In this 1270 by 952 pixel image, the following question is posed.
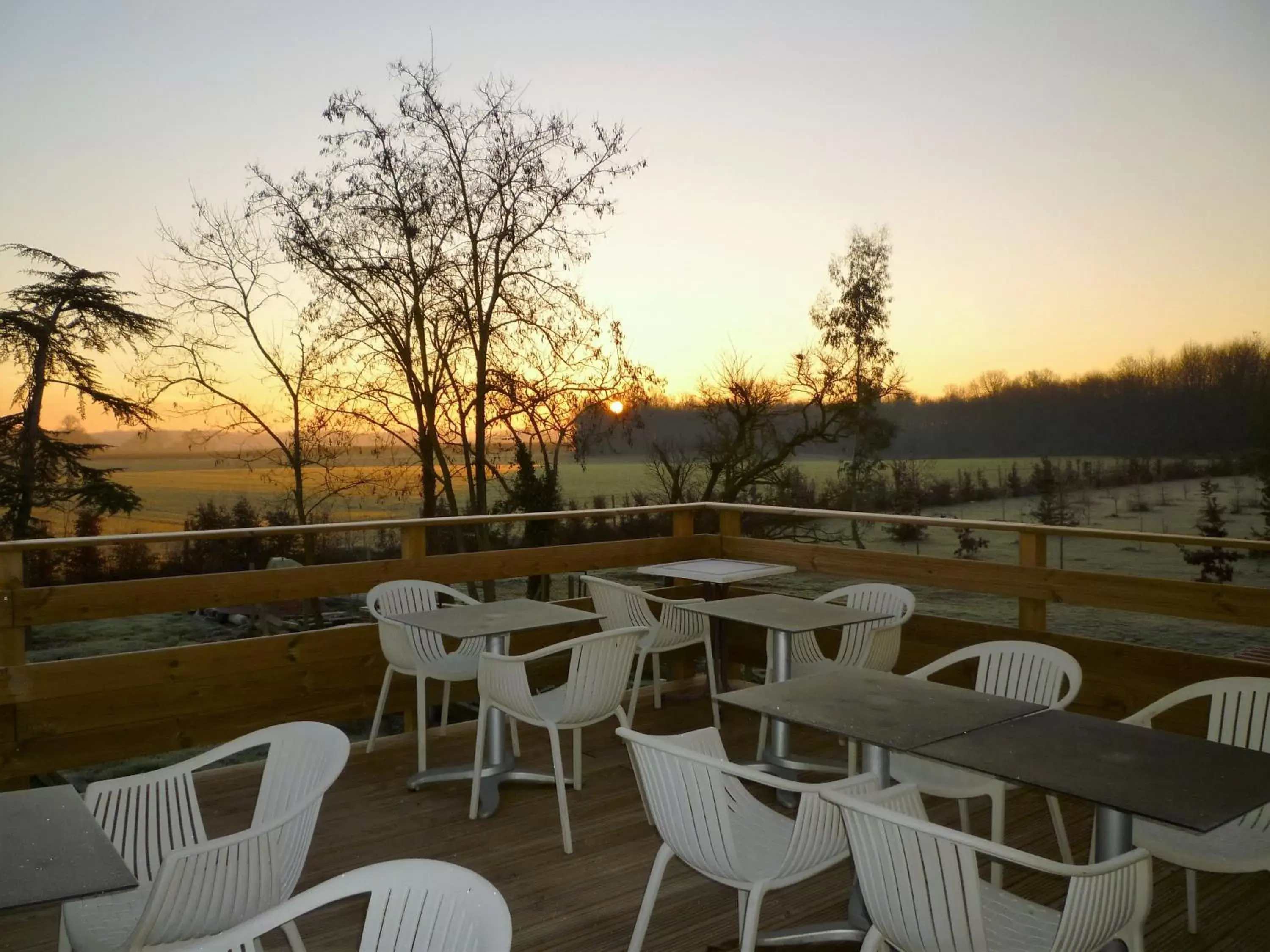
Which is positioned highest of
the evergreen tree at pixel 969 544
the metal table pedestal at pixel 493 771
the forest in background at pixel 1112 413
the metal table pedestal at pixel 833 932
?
the forest in background at pixel 1112 413

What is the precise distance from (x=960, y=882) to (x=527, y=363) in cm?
714

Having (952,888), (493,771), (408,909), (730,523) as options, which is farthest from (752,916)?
(730,523)

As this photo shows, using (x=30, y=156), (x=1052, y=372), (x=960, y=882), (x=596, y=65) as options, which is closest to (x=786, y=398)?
(x=1052, y=372)

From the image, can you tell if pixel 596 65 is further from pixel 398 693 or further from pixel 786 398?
pixel 398 693

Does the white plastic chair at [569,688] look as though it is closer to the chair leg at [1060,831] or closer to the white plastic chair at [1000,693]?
the white plastic chair at [1000,693]

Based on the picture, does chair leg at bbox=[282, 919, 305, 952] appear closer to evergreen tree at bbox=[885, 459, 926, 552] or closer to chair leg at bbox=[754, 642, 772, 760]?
chair leg at bbox=[754, 642, 772, 760]

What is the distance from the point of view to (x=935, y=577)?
469 centimetres

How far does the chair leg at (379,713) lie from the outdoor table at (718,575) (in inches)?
58.9

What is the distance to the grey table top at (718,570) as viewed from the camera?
4832mm

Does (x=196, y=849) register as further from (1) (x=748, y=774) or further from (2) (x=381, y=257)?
(2) (x=381, y=257)

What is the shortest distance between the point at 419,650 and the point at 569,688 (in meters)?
1.16

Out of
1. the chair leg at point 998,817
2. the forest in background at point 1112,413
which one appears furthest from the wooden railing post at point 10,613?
Result: the forest in background at point 1112,413

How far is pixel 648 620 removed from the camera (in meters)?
4.83

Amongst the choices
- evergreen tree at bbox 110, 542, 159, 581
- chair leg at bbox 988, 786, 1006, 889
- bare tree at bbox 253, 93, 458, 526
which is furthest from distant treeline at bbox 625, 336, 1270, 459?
chair leg at bbox 988, 786, 1006, 889
